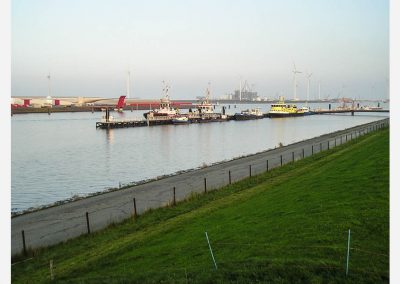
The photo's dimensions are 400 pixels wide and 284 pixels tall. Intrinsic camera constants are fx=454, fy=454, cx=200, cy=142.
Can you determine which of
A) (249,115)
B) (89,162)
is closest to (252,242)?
(89,162)

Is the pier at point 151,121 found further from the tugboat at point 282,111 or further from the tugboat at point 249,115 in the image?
the tugboat at point 282,111

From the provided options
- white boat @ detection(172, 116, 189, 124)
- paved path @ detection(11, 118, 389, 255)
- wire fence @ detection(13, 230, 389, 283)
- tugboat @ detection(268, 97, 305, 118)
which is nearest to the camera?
wire fence @ detection(13, 230, 389, 283)

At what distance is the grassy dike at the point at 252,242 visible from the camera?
356 inches

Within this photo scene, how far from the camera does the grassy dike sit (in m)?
9.03

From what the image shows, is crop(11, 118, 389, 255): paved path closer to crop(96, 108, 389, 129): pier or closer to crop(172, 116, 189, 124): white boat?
crop(96, 108, 389, 129): pier

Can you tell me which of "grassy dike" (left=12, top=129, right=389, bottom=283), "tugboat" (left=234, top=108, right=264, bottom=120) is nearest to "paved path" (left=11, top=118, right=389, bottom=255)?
"grassy dike" (left=12, top=129, right=389, bottom=283)

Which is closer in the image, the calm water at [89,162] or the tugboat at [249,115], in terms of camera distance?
the calm water at [89,162]

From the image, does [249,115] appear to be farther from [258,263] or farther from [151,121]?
[258,263]

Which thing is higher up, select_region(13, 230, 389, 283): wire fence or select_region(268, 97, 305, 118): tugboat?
select_region(268, 97, 305, 118): tugboat

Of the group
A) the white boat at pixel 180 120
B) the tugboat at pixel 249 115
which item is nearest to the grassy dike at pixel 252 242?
the white boat at pixel 180 120

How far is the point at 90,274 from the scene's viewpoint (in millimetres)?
11625

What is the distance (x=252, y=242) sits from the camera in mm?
12047

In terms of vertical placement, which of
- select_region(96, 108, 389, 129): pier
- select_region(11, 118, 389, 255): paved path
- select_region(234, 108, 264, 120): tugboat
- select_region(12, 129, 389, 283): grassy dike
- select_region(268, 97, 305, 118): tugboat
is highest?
select_region(268, 97, 305, 118): tugboat
